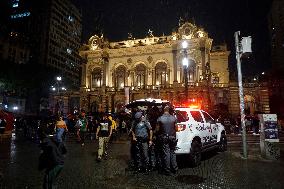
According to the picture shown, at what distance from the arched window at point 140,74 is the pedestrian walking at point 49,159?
43973mm

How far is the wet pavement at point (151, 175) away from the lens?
6879 mm

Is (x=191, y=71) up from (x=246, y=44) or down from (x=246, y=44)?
up

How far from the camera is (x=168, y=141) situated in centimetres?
810

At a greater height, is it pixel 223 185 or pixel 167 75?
pixel 167 75

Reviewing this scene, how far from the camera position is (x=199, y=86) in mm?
43156

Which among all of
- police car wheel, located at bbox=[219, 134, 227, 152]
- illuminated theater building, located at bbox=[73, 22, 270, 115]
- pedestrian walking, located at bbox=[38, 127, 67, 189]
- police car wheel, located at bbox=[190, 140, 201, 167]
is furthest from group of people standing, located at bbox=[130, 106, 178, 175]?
illuminated theater building, located at bbox=[73, 22, 270, 115]

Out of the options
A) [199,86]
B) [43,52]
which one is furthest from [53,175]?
[43,52]

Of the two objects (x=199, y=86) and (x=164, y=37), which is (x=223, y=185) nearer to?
(x=199, y=86)

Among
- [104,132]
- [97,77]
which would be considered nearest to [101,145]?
[104,132]

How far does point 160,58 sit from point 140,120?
132 ft

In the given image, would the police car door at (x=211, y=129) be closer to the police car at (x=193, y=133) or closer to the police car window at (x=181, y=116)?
the police car at (x=193, y=133)

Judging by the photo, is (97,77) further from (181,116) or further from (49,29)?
(49,29)

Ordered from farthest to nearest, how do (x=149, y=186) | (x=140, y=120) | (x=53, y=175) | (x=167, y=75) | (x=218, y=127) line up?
(x=167, y=75) → (x=218, y=127) → (x=140, y=120) → (x=149, y=186) → (x=53, y=175)

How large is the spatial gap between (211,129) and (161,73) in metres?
37.6
